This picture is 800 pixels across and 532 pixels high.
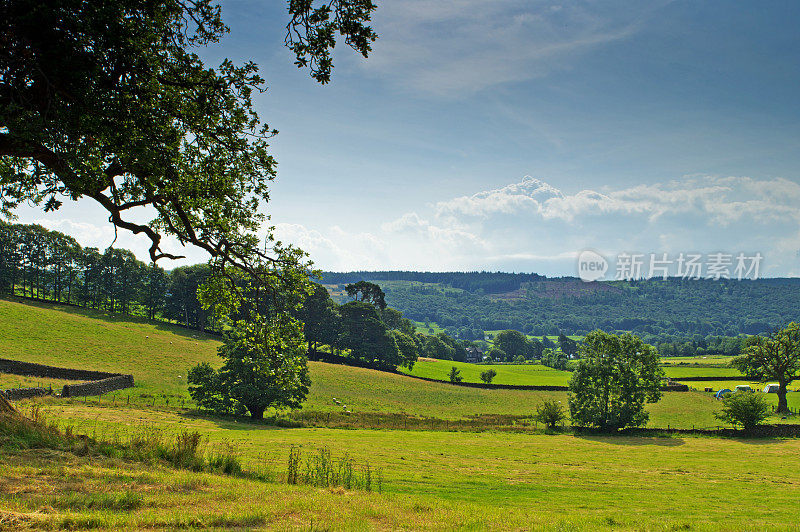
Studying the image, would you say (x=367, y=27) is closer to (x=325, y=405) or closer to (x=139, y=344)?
(x=325, y=405)

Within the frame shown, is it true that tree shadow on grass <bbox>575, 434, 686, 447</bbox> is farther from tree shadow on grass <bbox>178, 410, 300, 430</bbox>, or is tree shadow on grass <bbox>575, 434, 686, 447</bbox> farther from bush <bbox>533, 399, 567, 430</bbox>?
tree shadow on grass <bbox>178, 410, 300, 430</bbox>

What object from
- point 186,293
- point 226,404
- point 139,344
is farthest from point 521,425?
point 186,293

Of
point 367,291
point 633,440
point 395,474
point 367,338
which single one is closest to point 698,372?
point 633,440

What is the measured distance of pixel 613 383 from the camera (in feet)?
186

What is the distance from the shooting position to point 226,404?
146 feet

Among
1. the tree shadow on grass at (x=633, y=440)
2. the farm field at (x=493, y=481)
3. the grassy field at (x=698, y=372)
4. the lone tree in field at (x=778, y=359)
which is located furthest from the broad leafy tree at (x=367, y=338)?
the grassy field at (x=698, y=372)

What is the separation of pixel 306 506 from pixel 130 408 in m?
34.2

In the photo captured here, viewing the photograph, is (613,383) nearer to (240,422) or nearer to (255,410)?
(255,410)

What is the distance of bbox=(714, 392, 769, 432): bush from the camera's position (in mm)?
53125

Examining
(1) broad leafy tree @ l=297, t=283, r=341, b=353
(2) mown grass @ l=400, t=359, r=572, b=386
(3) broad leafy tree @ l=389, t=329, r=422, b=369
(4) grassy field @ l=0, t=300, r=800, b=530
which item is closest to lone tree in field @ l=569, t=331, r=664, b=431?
(4) grassy field @ l=0, t=300, r=800, b=530

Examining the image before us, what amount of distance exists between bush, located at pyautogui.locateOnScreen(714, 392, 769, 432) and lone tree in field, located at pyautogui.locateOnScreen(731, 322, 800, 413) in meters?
19.6

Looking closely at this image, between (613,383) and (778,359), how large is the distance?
32933 mm

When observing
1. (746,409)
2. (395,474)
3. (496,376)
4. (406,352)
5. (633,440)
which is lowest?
(496,376)

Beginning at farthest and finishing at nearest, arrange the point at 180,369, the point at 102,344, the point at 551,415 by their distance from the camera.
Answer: the point at 102,344, the point at 180,369, the point at 551,415
